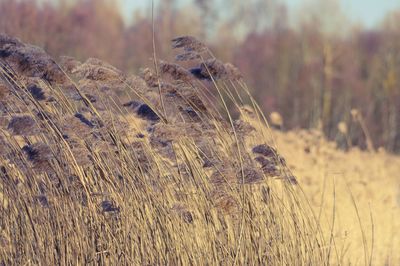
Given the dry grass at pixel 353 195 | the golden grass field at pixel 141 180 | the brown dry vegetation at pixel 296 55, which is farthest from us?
the brown dry vegetation at pixel 296 55

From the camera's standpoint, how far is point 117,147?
4246 millimetres

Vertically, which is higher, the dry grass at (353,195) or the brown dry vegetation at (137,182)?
the brown dry vegetation at (137,182)

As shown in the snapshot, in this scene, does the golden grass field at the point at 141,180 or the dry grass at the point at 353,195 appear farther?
the dry grass at the point at 353,195

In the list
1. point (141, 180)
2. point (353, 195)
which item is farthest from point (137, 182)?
point (353, 195)

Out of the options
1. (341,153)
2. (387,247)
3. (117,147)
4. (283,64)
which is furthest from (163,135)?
(283,64)

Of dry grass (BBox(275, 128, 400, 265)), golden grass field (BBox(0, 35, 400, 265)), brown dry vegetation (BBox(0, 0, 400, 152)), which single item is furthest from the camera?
brown dry vegetation (BBox(0, 0, 400, 152))

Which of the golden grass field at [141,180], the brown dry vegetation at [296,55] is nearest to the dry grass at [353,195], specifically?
the golden grass field at [141,180]

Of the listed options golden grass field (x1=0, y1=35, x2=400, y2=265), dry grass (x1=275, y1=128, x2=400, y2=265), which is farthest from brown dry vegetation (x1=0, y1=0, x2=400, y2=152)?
golden grass field (x1=0, y1=35, x2=400, y2=265)

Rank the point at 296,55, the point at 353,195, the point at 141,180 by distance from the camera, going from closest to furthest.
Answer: the point at 141,180
the point at 353,195
the point at 296,55

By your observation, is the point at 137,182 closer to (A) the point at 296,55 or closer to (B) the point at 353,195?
(B) the point at 353,195

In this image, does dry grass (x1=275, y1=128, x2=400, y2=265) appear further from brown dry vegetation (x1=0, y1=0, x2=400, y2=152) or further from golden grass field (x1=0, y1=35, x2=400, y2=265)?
brown dry vegetation (x1=0, y1=0, x2=400, y2=152)

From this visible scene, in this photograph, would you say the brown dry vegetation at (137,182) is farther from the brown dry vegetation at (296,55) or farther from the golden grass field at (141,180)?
the brown dry vegetation at (296,55)

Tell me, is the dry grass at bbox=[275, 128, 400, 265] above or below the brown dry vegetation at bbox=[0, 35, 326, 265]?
below

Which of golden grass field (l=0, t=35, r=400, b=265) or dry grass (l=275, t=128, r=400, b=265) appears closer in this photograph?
golden grass field (l=0, t=35, r=400, b=265)
